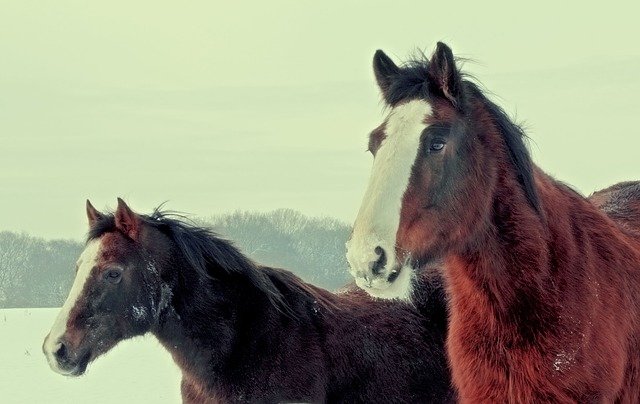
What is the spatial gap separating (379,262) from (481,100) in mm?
1076

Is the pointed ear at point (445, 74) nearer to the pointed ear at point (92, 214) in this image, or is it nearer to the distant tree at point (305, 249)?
the pointed ear at point (92, 214)

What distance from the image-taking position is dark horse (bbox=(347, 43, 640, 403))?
12.2ft

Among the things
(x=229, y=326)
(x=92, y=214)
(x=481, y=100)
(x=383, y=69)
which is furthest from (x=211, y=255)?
(x=481, y=100)

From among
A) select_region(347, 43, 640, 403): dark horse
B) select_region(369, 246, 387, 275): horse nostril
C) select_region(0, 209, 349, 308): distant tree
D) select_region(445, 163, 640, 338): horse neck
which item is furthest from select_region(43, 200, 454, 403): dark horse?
select_region(0, 209, 349, 308): distant tree

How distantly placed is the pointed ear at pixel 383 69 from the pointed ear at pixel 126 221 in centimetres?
300

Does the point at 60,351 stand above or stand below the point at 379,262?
below

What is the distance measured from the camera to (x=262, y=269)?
7.15 metres

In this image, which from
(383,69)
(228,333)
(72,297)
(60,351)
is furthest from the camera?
(228,333)

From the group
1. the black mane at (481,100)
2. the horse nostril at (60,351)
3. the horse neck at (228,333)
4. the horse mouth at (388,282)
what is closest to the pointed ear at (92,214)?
the horse neck at (228,333)

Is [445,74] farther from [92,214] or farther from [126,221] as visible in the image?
[92,214]

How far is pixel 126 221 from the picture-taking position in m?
6.76

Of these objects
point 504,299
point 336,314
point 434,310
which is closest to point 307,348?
point 336,314

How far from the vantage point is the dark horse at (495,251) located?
3.72 meters

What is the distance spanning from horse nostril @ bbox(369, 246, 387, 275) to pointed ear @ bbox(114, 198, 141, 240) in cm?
363
